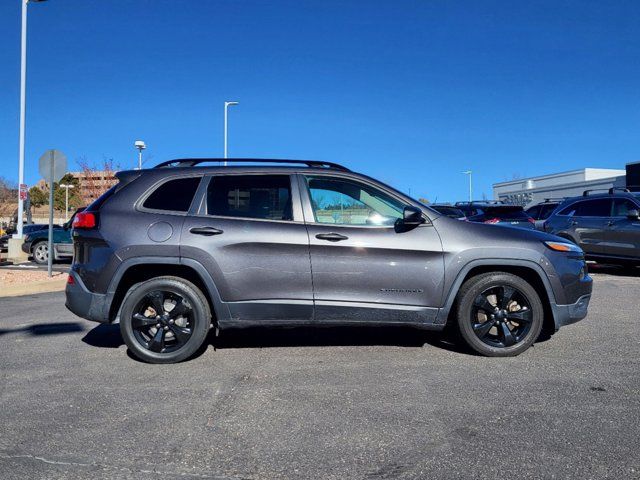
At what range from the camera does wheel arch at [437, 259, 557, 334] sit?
462cm

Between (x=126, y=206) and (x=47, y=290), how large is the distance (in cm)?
645

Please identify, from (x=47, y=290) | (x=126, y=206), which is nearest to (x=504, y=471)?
(x=126, y=206)

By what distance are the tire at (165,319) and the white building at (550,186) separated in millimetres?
37176

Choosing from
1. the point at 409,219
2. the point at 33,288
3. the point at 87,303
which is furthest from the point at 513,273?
the point at 33,288

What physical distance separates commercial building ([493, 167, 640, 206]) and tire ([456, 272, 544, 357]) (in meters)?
34.3

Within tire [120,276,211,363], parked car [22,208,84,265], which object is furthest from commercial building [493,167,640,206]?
tire [120,276,211,363]

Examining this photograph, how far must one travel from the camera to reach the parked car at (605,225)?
1084 cm

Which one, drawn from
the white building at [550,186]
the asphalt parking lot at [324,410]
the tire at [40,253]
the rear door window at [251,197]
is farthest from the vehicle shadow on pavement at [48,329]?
the white building at [550,186]

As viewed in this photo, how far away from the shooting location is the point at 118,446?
9.97ft

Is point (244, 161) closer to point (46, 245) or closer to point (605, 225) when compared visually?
point (605, 225)

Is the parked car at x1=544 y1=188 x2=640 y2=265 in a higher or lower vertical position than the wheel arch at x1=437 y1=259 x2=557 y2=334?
higher

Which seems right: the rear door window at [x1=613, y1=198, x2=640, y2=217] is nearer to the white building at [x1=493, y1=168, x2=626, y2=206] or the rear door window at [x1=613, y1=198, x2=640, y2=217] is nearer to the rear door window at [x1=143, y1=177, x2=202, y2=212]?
the rear door window at [x1=143, y1=177, x2=202, y2=212]

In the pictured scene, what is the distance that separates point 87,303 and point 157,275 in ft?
2.13

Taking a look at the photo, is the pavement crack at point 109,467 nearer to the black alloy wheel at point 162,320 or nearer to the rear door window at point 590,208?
the black alloy wheel at point 162,320
